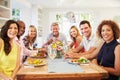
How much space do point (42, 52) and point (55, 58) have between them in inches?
12.9

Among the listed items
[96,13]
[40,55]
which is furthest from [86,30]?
[96,13]

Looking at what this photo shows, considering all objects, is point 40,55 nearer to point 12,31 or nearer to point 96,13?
point 12,31

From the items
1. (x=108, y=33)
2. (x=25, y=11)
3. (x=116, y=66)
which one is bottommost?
(x=116, y=66)

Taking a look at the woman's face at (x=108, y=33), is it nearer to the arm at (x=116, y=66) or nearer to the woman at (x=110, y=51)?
the woman at (x=110, y=51)

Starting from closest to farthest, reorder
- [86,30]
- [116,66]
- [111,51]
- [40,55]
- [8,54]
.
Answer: [116,66] < [111,51] < [8,54] < [40,55] < [86,30]

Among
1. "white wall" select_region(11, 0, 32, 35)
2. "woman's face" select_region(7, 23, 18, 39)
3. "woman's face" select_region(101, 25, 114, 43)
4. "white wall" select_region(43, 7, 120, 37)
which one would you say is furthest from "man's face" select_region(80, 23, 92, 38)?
"white wall" select_region(43, 7, 120, 37)

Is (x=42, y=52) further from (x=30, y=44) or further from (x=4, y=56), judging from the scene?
(x=30, y=44)

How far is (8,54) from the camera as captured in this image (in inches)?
97.2

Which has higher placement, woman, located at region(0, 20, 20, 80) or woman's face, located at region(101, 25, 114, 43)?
woman's face, located at region(101, 25, 114, 43)

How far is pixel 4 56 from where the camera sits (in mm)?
2434

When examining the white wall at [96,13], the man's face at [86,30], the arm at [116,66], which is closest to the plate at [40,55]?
the man's face at [86,30]

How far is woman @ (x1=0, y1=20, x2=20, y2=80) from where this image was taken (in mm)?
2420

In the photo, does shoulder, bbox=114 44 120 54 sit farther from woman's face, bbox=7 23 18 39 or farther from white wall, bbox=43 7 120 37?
white wall, bbox=43 7 120 37

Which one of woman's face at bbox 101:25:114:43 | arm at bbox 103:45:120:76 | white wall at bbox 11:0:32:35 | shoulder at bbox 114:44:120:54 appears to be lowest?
arm at bbox 103:45:120:76
